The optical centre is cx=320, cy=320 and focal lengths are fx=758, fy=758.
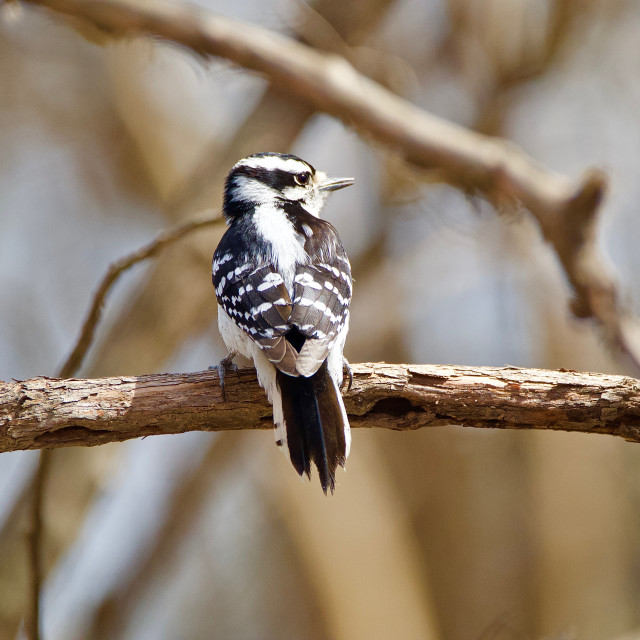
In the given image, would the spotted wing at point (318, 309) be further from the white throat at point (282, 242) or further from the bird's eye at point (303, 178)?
the bird's eye at point (303, 178)

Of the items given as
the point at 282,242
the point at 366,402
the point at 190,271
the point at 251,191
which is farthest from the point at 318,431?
the point at 190,271

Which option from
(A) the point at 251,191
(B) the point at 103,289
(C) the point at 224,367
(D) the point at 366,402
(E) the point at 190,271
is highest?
(E) the point at 190,271

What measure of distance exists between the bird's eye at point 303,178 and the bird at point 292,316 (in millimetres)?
214

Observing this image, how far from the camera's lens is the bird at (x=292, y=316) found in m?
3.27

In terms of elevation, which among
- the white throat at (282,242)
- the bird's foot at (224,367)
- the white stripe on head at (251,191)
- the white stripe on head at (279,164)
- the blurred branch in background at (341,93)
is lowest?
the bird's foot at (224,367)

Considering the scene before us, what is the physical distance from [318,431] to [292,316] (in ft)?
1.93

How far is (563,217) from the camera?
4867 mm

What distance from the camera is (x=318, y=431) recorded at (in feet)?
10.8

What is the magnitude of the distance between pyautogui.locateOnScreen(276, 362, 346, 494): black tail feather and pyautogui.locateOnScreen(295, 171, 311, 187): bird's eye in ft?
7.27

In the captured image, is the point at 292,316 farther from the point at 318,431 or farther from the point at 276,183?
the point at 276,183

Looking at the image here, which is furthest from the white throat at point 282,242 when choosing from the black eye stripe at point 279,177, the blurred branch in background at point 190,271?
the blurred branch in background at point 190,271

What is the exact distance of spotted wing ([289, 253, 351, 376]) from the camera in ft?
10.9

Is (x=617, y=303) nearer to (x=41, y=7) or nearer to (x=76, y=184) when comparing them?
(x=41, y=7)

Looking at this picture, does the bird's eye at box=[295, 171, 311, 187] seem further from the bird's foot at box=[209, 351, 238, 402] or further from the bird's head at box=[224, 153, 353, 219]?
the bird's foot at box=[209, 351, 238, 402]
